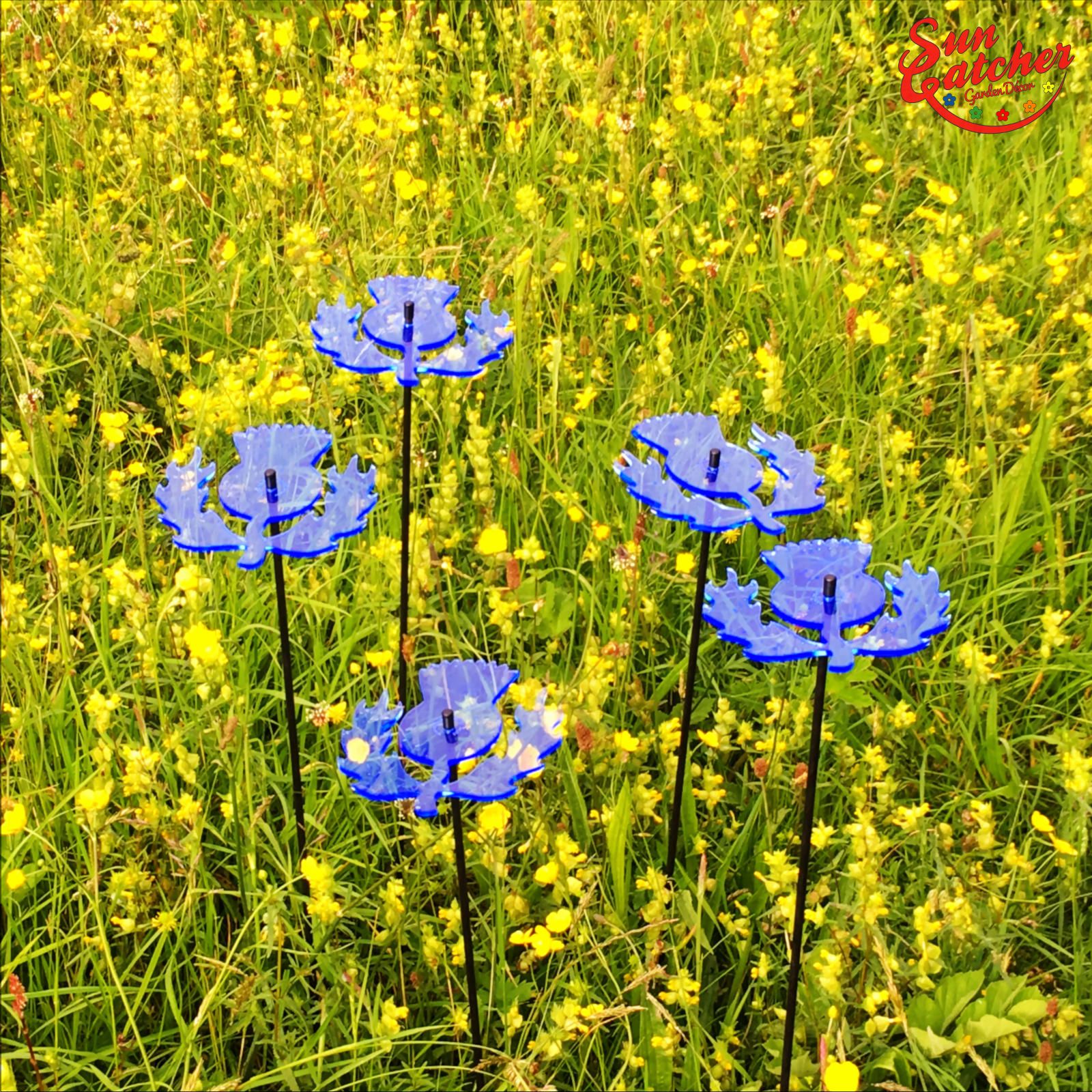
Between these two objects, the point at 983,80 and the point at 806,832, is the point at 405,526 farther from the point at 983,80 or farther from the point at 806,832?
the point at 983,80

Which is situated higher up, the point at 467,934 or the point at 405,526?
the point at 405,526

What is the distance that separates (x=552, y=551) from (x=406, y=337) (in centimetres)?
88

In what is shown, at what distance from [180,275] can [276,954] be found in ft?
5.43

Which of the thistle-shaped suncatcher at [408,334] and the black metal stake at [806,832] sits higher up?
the thistle-shaped suncatcher at [408,334]

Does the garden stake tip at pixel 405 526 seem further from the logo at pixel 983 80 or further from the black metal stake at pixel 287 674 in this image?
the logo at pixel 983 80

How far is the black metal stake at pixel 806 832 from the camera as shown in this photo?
1066 millimetres

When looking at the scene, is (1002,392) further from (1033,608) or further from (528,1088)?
(528,1088)

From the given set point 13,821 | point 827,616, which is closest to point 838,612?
point 827,616

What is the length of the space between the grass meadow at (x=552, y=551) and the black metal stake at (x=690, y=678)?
0.21 ft

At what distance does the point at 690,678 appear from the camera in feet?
4.56

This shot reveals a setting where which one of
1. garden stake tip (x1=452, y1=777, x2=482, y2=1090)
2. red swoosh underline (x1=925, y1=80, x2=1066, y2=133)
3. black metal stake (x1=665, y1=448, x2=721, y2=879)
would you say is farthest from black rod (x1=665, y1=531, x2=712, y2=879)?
red swoosh underline (x1=925, y1=80, x2=1066, y2=133)

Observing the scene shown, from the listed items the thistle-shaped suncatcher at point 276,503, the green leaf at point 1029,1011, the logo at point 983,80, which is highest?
the logo at point 983,80

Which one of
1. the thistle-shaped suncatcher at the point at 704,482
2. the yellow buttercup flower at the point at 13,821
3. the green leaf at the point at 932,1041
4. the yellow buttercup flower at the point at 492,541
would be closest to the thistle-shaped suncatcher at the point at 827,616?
the thistle-shaped suncatcher at the point at 704,482

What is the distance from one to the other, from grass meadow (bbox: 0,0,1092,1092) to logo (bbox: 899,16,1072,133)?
59 mm
